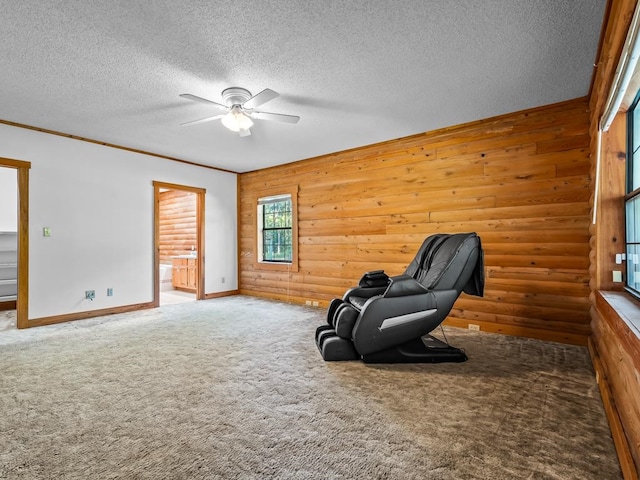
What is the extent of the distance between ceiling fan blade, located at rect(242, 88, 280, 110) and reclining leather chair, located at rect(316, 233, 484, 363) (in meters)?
1.85

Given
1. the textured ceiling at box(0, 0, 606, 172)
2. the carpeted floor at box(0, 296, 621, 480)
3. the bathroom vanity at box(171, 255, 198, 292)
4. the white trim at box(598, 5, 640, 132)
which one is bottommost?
the carpeted floor at box(0, 296, 621, 480)

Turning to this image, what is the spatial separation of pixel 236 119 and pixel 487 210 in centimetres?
293

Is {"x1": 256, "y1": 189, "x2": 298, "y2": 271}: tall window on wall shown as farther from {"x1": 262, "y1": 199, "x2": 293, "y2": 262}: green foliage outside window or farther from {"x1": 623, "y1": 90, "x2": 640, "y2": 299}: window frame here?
{"x1": 623, "y1": 90, "x2": 640, "y2": 299}: window frame

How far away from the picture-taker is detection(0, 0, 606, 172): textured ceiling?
Answer: 83.6 inches

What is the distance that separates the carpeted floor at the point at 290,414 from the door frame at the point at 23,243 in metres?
0.86

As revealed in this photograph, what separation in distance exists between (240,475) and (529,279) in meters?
3.41

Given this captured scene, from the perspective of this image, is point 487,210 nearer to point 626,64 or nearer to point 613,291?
point 613,291

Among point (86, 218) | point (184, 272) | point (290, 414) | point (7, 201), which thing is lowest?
point (290, 414)

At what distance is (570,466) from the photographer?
157 cm

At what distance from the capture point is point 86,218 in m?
4.70

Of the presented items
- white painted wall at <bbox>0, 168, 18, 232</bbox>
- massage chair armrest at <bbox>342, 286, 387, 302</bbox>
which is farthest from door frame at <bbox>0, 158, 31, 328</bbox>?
massage chair armrest at <bbox>342, 286, 387, 302</bbox>

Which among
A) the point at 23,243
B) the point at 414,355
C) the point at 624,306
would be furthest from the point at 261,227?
the point at 624,306

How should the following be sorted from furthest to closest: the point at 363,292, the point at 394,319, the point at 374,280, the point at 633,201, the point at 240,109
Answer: the point at 374,280, the point at 363,292, the point at 240,109, the point at 394,319, the point at 633,201

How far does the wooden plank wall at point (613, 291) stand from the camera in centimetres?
150
